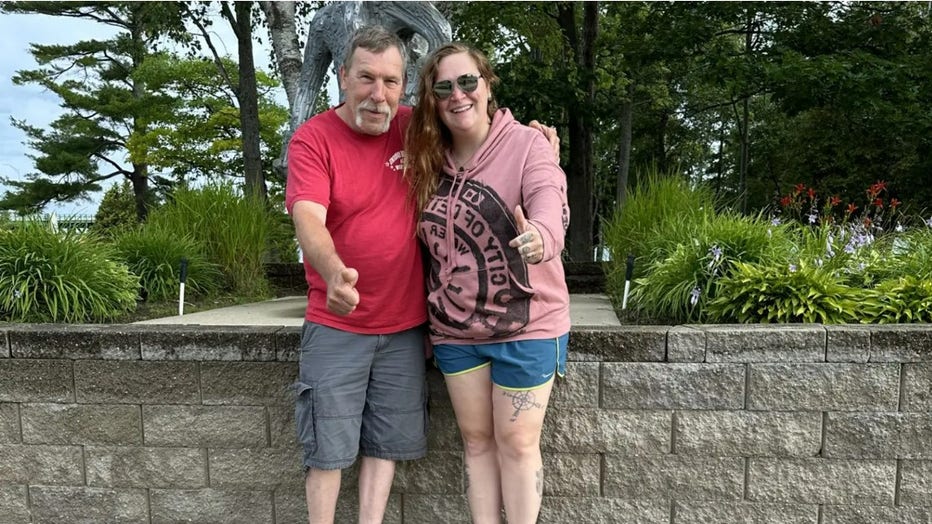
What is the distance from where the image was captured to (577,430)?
8.79 ft

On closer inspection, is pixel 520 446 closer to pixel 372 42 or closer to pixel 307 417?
pixel 307 417

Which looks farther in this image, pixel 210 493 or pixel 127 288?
pixel 127 288

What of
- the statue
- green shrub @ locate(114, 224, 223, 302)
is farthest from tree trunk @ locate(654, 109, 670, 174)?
green shrub @ locate(114, 224, 223, 302)

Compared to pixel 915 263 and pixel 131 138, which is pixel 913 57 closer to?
pixel 915 263

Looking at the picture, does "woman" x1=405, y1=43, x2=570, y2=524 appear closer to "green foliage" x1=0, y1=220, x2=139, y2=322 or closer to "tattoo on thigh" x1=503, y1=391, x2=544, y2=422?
"tattoo on thigh" x1=503, y1=391, x2=544, y2=422

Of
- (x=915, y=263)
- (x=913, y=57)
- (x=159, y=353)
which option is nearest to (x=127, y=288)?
(x=159, y=353)

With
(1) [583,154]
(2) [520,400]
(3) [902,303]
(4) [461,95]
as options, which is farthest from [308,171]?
(1) [583,154]

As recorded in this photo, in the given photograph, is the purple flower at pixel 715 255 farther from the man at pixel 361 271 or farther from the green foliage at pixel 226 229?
the green foliage at pixel 226 229

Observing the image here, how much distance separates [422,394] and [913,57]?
863 cm

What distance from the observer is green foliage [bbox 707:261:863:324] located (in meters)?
2.76

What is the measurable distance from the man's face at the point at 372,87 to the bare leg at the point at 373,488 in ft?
3.83

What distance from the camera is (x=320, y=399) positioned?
2096 mm

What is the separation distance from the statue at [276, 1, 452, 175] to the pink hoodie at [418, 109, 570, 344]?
1.84 m

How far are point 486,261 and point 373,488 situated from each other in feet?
3.08
